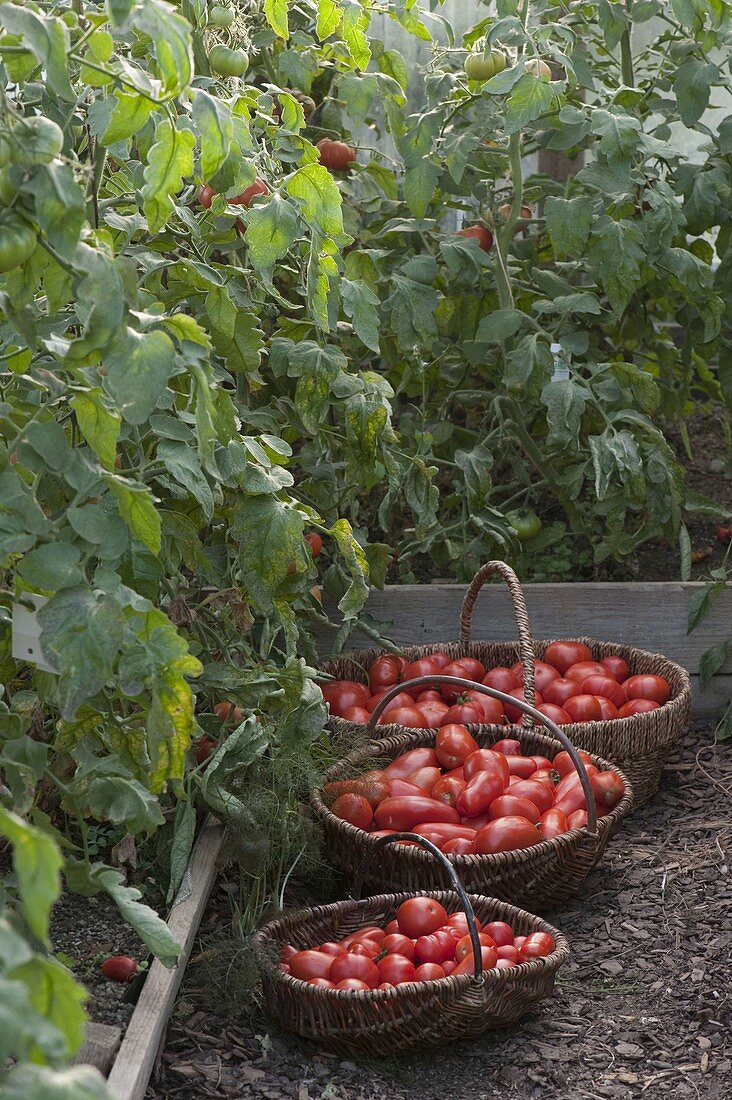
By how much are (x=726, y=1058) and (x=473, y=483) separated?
1468 millimetres

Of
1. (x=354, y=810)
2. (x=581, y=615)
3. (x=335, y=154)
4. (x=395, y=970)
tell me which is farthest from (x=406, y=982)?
(x=335, y=154)

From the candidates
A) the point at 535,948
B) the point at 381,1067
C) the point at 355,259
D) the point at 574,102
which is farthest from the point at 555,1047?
the point at 574,102

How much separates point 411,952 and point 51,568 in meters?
0.93

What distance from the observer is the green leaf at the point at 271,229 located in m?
1.72

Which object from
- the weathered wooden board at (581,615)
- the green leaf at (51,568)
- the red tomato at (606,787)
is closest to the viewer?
the green leaf at (51,568)

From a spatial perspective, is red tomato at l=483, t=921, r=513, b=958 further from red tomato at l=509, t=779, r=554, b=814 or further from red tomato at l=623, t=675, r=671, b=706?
red tomato at l=623, t=675, r=671, b=706

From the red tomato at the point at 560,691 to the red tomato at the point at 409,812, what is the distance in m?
0.54

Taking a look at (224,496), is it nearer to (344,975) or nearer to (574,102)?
(344,975)

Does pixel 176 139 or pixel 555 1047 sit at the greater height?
pixel 176 139

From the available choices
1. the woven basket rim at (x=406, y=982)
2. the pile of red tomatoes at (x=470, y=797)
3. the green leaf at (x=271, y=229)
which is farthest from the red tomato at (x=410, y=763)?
the green leaf at (x=271, y=229)

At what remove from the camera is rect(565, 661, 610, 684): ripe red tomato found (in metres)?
2.72

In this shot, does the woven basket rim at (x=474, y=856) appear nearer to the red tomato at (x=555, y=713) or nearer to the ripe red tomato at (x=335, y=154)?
the red tomato at (x=555, y=713)

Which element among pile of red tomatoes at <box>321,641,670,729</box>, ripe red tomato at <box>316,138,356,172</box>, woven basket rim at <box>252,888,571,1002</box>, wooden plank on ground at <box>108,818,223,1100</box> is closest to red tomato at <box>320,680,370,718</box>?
pile of red tomatoes at <box>321,641,670,729</box>

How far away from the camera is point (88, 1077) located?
772mm
